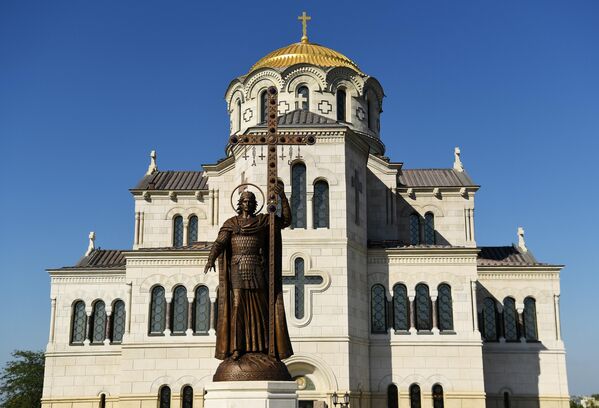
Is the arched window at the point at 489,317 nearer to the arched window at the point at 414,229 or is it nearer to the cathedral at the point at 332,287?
the cathedral at the point at 332,287

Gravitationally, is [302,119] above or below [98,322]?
above

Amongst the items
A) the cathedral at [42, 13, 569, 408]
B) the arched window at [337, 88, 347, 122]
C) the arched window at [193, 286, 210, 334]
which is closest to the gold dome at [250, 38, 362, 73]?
the cathedral at [42, 13, 569, 408]

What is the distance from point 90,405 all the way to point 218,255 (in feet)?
70.7

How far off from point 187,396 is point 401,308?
842cm

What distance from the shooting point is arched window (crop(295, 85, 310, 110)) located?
106 ft

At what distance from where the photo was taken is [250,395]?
35.0 feet

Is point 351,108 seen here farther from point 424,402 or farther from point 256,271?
point 256,271

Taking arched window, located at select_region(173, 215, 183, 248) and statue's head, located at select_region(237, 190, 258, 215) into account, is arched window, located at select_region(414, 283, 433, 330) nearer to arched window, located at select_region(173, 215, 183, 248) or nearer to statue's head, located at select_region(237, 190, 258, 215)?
arched window, located at select_region(173, 215, 183, 248)

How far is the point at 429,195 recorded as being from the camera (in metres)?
32.6

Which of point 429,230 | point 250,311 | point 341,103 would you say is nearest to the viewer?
point 250,311

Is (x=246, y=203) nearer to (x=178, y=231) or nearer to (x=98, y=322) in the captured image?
(x=178, y=231)

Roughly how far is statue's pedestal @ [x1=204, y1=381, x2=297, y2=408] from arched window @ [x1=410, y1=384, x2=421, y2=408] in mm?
16503

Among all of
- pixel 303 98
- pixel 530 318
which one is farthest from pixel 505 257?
pixel 303 98

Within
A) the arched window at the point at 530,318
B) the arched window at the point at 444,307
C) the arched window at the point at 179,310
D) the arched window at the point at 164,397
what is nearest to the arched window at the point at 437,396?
the arched window at the point at 444,307
